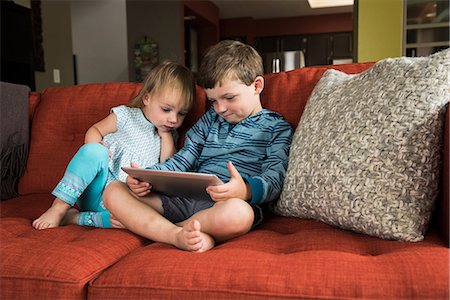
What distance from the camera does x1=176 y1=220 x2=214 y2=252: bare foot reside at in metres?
0.98

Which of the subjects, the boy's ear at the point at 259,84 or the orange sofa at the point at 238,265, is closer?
the orange sofa at the point at 238,265

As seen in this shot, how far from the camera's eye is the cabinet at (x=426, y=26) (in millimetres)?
3377

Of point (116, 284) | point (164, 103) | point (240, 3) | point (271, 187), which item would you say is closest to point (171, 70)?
point (164, 103)

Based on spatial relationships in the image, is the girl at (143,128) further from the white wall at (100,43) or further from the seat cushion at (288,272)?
the white wall at (100,43)

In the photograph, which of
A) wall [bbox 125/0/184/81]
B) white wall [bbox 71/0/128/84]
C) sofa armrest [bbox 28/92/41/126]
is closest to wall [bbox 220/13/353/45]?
white wall [bbox 71/0/128/84]

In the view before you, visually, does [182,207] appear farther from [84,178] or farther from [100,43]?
[100,43]

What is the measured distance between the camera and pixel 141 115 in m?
1.61

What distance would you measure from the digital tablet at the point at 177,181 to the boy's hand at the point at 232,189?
0.06 feet

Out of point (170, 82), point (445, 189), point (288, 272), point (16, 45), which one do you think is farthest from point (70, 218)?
point (16, 45)

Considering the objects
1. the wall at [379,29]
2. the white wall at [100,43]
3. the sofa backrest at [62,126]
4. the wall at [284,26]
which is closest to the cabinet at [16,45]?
the sofa backrest at [62,126]

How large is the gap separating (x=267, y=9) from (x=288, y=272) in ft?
22.9

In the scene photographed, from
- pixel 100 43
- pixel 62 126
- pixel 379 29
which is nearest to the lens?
pixel 62 126

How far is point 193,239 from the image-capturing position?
98 cm

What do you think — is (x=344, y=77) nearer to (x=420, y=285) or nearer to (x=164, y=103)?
(x=164, y=103)
